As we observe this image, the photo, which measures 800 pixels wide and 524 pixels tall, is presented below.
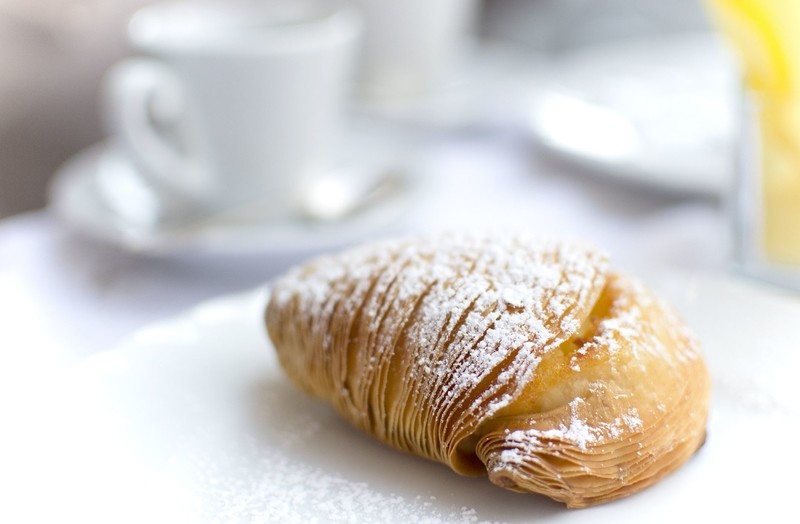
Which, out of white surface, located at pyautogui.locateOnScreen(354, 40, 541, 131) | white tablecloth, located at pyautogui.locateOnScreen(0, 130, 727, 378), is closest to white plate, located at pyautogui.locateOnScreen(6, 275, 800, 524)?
white tablecloth, located at pyautogui.locateOnScreen(0, 130, 727, 378)

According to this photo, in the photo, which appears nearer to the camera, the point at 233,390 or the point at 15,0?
the point at 233,390

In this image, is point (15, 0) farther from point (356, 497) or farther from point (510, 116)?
point (356, 497)

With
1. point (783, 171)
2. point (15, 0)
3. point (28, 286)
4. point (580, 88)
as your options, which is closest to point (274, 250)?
point (28, 286)

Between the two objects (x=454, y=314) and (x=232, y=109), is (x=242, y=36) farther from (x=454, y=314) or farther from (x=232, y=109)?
(x=454, y=314)

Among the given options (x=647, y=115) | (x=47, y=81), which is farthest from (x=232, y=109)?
(x=47, y=81)

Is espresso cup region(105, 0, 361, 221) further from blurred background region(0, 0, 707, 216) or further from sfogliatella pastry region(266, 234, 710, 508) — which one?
blurred background region(0, 0, 707, 216)
